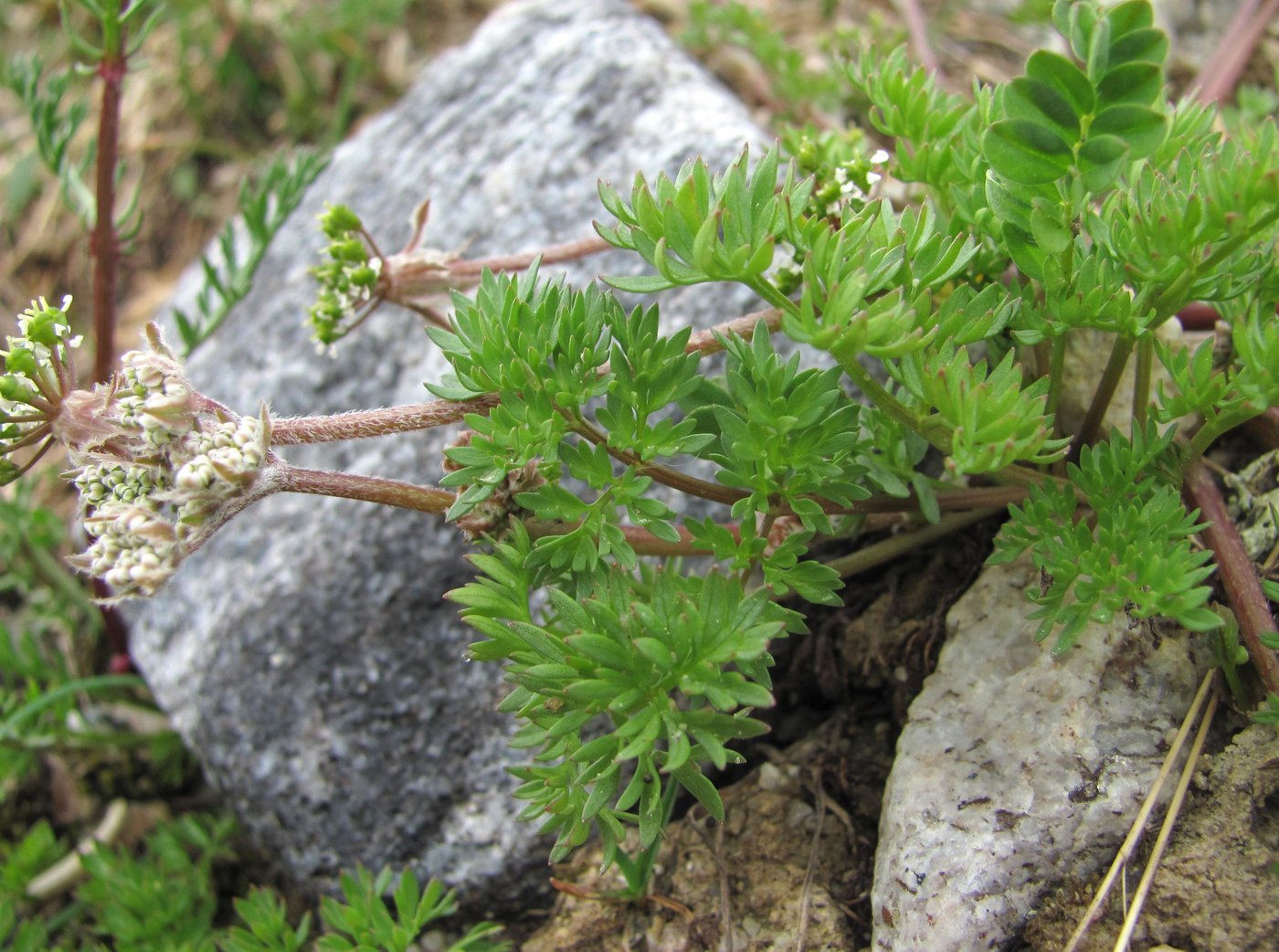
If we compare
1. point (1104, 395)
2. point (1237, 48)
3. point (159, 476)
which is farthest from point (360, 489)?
Result: point (1237, 48)

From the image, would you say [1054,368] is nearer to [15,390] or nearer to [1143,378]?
[1143,378]

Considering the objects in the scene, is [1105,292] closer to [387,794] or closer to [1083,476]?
[1083,476]

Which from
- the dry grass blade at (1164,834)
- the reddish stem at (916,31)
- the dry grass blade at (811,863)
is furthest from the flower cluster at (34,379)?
the reddish stem at (916,31)

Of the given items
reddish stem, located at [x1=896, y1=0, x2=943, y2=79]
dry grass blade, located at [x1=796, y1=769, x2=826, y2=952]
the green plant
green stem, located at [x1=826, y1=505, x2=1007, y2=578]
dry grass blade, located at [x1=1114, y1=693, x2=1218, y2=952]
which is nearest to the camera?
the green plant

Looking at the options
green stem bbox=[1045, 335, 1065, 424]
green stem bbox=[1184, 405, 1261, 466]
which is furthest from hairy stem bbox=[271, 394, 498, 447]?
green stem bbox=[1184, 405, 1261, 466]

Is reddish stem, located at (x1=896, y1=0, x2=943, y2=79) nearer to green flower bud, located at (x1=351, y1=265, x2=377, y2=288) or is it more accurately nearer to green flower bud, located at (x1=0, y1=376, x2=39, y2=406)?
green flower bud, located at (x1=351, y1=265, x2=377, y2=288)

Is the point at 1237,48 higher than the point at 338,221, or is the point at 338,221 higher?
the point at 1237,48
